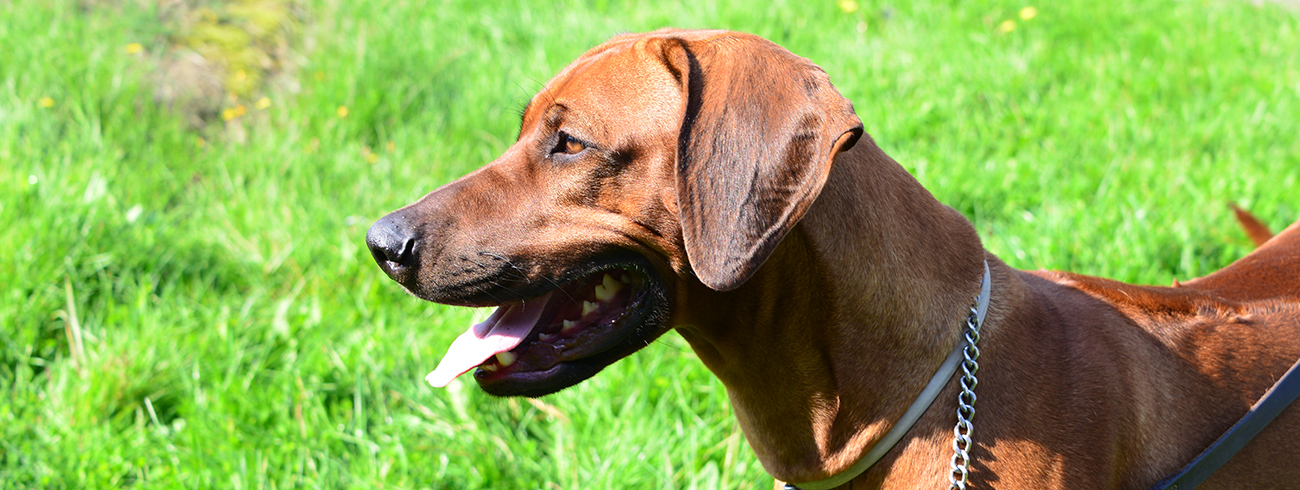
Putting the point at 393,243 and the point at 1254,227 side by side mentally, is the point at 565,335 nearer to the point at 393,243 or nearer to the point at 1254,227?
the point at 393,243

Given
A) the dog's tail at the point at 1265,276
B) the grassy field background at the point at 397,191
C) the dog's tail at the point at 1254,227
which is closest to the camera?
the dog's tail at the point at 1265,276

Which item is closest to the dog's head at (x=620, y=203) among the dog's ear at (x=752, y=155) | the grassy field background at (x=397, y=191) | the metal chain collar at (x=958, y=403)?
the dog's ear at (x=752, y=155)

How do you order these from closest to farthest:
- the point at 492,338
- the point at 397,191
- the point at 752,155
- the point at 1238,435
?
the point at 752,155
the point at 1238,435
the point at 492,338
the point at 397,191

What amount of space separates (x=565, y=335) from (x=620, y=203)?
35cm

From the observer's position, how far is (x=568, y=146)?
6.62 feet

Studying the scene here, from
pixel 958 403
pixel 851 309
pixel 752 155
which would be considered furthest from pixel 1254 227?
pixel 752 155

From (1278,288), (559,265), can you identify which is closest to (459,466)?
(559,265)

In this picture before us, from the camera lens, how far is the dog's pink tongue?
7.05 ft

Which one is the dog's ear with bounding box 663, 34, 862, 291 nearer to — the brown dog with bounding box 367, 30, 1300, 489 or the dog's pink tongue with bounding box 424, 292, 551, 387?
the brown dog with bounding box 367, 30, 1300, 489

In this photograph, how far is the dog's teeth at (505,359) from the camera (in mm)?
2115

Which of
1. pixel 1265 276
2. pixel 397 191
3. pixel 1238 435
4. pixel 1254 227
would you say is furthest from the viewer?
pixel 397 191

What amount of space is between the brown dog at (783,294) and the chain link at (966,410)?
2 centimetres

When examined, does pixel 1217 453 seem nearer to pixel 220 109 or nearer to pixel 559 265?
pixel 559 265

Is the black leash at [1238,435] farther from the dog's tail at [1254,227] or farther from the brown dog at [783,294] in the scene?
the dog's tail at [1254,227]
